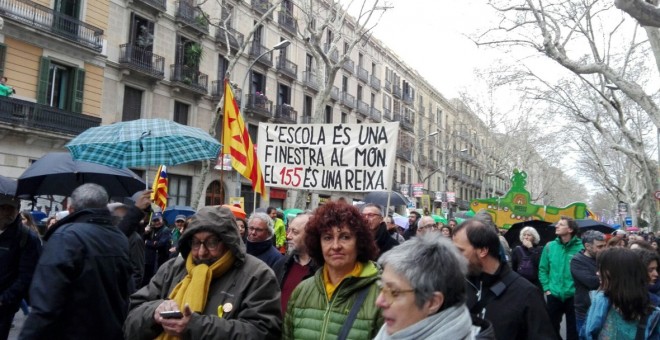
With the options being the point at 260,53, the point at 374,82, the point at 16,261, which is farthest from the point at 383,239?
the point at 374,82

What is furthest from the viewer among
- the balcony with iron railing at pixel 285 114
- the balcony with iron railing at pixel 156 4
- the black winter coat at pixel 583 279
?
the balcony with iron railing at pixel 285 114

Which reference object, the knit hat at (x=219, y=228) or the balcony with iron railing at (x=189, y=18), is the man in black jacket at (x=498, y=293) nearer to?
the knit hat at (x=219, y=228)

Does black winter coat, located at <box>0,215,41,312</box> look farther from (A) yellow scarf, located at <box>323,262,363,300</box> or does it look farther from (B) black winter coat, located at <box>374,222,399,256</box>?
(B) black winter coat, located at <box>374,222,399,256</box>

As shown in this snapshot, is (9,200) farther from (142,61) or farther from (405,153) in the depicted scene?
(405,153)

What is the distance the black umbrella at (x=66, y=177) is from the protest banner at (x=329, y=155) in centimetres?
241

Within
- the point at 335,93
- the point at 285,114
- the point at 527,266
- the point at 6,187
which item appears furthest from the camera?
the point at 335,93

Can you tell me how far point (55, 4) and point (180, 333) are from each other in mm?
19341

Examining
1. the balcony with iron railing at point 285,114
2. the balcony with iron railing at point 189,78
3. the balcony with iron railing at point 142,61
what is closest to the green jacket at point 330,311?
the balcony with iron railing at point 142,61

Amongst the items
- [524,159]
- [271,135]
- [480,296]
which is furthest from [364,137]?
[524,159]

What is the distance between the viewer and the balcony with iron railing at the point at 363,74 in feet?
136

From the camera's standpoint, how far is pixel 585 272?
577 cm

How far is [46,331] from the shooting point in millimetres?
3219

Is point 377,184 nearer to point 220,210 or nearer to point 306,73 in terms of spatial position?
point 220,210

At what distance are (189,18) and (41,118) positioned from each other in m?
8.89
